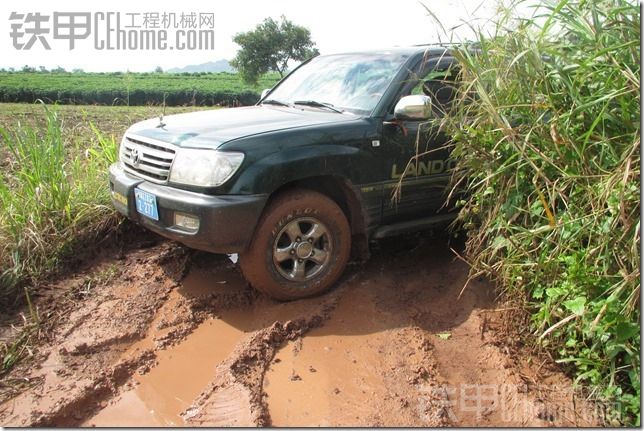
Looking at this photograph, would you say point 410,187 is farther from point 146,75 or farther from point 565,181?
point 146,75

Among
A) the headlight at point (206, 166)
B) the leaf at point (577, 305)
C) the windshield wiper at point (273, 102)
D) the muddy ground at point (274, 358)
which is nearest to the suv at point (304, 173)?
the headlight at point (206, 166)

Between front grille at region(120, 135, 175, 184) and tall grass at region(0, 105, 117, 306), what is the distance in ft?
2.78

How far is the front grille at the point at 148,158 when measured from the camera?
10.2ft

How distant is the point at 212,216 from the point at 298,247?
2.14ft

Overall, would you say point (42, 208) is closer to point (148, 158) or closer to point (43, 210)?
point (43, 210)

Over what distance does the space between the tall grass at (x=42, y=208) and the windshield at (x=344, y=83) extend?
176 centimetres

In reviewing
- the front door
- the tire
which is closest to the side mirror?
the front door

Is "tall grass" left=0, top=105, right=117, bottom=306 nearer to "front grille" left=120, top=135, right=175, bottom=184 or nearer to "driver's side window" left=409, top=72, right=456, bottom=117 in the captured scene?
"front grille" left=120, top=135, right=175, bottom=184

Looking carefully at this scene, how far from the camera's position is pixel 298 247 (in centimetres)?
324

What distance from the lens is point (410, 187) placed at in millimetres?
3592

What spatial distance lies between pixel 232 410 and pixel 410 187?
1995 mm

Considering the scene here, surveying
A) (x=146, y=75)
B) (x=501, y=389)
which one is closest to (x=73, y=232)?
(x=501, y=389)

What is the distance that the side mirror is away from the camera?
3232 millimetres

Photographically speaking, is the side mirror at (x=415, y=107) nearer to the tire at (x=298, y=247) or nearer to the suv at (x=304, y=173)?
the suv at (x=304, y=173)
